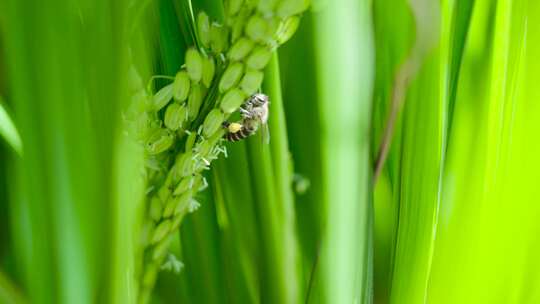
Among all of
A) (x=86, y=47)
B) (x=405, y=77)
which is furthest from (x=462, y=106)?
(x=86, y=47)

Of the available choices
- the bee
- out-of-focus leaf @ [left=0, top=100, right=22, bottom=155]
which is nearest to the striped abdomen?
the bee

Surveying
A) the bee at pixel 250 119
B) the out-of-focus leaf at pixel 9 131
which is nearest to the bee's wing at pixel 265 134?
the bee at pixel 250 119

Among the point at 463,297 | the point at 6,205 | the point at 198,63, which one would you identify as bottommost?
the point at 463,297

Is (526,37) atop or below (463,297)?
atop

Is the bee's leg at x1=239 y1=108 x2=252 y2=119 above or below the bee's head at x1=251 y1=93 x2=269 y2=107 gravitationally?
below

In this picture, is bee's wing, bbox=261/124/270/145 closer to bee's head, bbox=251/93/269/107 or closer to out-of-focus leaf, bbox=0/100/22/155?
bee's head, bbox=251/93/269/107

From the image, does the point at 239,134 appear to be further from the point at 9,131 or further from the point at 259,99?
the point at 9,131

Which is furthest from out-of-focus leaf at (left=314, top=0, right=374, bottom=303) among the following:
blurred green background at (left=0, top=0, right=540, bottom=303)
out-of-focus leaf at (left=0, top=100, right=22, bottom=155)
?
out-of-focus leaf at (left=0, top=100, right=22, bottom=155)

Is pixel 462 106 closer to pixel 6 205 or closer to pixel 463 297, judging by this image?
pixel 463 297
